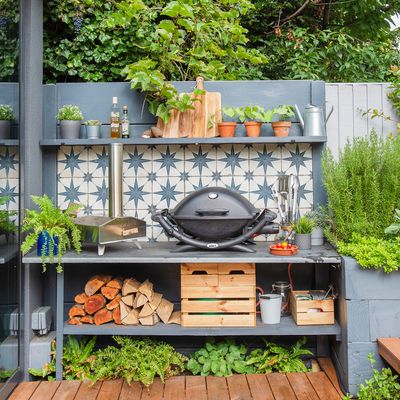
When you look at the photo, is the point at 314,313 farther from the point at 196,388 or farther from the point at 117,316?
the point at 117,316

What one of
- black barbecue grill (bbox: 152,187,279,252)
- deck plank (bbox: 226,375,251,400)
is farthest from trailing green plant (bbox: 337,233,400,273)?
deck plank (bbox: 226,375,251,400)

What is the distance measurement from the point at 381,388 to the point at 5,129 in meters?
2.45

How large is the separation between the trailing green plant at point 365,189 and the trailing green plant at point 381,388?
29.9 inches

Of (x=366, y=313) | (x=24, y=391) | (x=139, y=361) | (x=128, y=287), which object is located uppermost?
(x=128, y=287)

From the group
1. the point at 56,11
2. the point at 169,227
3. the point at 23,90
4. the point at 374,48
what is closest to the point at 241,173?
the point at 169,227

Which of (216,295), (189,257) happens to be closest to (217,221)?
(189,257)

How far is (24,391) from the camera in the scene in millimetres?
3029

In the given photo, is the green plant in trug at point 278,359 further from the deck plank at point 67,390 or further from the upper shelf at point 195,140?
the upper shelf at point 195,140

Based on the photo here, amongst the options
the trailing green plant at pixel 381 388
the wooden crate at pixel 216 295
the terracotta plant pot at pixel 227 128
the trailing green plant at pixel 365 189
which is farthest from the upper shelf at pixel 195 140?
the trailing green plant at pixel 381 388

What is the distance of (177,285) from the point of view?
3.57 meters

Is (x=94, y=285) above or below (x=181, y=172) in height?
below

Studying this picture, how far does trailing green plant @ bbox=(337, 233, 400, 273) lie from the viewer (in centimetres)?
280

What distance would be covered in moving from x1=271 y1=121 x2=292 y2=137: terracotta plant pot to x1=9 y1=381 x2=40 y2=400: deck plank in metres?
2.16

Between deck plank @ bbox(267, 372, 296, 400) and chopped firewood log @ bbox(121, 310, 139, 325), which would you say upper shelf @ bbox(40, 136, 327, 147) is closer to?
chopped firewood log @ bbox(121, 310, 139, 325)
